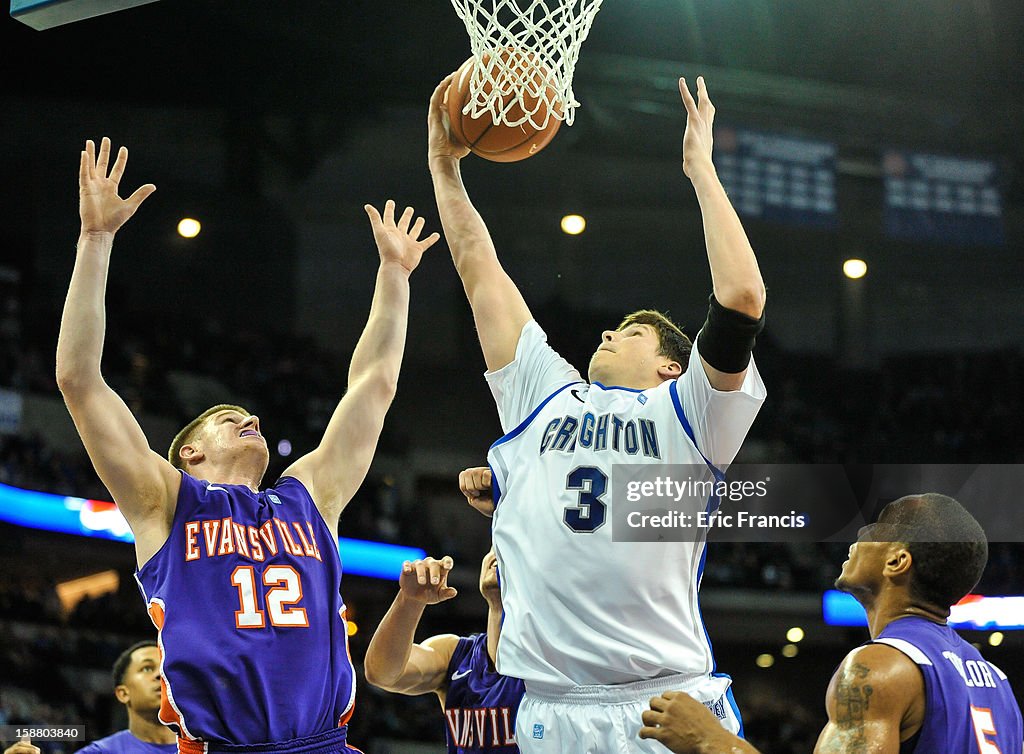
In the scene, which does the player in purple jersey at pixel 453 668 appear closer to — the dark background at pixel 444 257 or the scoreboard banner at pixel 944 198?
the dark background at pixel 444 257

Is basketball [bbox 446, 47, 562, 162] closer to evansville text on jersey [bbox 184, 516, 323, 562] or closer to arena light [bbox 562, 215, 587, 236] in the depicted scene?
evansville text on jersey [bbox 184, 516, 323, 562]

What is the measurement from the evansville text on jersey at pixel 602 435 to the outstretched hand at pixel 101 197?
1435mm

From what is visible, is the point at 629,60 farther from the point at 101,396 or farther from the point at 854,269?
the point at 101,396

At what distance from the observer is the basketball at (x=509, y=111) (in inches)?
140

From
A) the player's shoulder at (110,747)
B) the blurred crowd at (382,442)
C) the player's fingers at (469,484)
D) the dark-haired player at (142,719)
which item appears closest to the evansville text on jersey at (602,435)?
the player's fingers at (469,484)

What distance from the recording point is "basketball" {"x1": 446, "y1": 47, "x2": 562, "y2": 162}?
11.7ft

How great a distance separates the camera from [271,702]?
3137mm

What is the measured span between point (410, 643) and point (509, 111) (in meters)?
1.74

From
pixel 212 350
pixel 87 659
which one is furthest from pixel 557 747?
pixel 212 350

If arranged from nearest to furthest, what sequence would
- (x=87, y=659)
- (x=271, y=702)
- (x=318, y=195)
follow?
(x=271, y=702), (x=87, y=659), (x=318, y=195)

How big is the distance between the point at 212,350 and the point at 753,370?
39.4 ft

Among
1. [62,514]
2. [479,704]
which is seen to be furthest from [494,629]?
[62,514]

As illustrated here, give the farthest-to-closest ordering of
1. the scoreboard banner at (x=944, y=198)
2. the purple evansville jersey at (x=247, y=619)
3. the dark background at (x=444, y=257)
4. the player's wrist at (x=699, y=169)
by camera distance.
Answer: the scoreboard banner at (x=944, y=198)
the dark background at (x=444, y=257)
the purple evansville jersey at (x=247, y=619)
the player's wrist at (x=699, y=169)

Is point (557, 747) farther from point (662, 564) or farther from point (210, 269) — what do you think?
point (210, 269)
